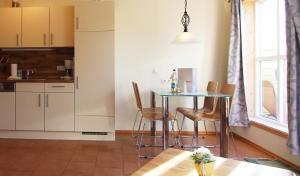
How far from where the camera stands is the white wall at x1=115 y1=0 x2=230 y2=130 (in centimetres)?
454

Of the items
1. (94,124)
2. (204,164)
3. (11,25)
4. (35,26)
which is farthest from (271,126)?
(11,25)

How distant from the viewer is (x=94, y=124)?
416 centimetres

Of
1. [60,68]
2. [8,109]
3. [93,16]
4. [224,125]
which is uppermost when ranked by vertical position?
[93,16]

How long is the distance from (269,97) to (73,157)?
2.83 metres

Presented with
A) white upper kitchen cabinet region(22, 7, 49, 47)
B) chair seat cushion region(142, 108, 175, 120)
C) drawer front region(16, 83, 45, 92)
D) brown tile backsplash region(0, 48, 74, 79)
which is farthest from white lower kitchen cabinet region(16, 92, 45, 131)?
chair seat cushion region(142, 108, 175, 120)

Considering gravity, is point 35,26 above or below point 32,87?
above

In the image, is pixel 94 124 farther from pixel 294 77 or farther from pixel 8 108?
pixel 294 77

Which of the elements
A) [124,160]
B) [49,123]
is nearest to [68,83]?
[49,123]

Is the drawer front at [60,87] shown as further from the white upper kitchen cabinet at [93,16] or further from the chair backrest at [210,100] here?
the chair backrest at [210,100]

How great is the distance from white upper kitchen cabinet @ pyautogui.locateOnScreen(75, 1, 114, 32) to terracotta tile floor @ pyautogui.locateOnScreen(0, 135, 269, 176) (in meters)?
1.81

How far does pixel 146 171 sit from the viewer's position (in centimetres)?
153

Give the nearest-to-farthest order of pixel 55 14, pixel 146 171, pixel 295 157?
1. pixel 146 171
2. pixel 295 157
3. pixel 55 14

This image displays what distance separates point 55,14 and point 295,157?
13.2 ft

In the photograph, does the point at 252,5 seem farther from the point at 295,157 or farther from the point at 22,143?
the point at 22,143
